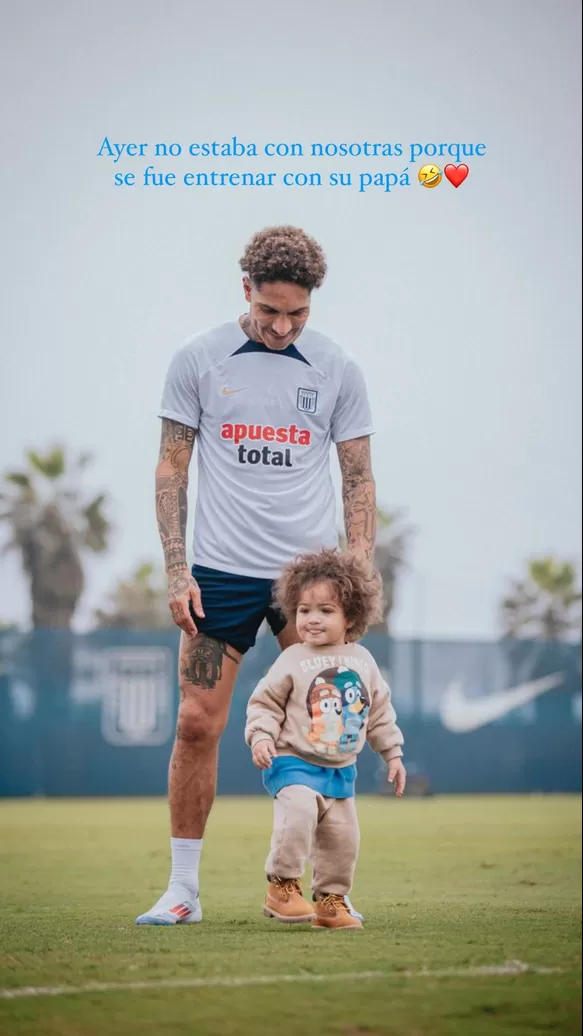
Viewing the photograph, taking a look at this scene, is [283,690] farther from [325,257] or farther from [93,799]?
[93,799]

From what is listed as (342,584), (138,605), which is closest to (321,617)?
(342,584)

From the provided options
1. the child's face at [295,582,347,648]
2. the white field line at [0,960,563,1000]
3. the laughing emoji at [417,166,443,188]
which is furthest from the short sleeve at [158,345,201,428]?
the laughing emoji at [417,166,443,188]

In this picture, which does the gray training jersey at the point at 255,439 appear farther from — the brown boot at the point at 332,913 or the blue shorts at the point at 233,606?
the brown boot at the point at 332,913

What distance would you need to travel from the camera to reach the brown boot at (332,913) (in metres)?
4.17

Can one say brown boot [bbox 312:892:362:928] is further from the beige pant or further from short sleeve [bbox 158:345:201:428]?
short sleeve [bbox 158:345:201:428]

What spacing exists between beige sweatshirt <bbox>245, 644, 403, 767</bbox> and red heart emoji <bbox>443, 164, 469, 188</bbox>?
11.2 ft

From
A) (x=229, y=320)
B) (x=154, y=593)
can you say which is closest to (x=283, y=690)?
(x=229, y=320)

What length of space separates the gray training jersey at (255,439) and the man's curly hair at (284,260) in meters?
0.30

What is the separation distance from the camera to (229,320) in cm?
489

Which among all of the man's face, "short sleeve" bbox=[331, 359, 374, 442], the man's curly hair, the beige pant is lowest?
the beige pant

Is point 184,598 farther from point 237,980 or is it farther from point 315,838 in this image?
point 237,980

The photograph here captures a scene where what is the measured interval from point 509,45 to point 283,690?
4931 millimetres

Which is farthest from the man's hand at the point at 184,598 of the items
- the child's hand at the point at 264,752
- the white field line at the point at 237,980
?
the white field line at the point at 237,980

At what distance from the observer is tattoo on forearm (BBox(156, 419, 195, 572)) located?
480cm
